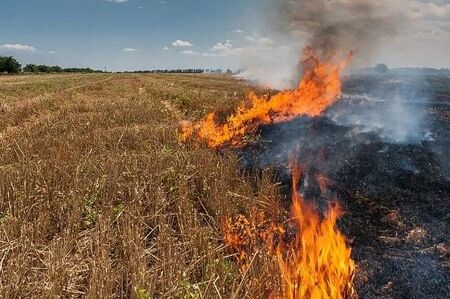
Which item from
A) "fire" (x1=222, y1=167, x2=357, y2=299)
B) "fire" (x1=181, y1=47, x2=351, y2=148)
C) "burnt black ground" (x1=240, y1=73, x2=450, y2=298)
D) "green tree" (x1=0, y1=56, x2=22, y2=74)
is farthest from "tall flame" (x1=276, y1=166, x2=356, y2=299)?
"green tree" (x1=0, y1=56, x2=22, y2=74)

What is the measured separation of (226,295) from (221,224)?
5.06 feet

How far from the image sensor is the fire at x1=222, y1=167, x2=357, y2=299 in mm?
4383

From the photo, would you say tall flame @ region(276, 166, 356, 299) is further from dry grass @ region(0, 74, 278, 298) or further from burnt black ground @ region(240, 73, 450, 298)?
dry grass @ region(0, 74, 278, 298)

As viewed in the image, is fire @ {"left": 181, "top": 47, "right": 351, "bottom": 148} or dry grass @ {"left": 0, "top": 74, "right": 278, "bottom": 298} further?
fire @ {"left": 181, "top": 47, "right": 351, "bottom": 148}

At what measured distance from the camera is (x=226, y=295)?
407 centimetres

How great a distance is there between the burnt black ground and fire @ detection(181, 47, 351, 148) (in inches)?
26.7

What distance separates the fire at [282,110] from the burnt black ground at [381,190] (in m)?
0.68

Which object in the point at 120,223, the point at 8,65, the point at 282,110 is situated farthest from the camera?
the point at 8,65

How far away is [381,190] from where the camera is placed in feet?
24.0

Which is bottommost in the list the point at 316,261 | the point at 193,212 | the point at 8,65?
the point at 316,261

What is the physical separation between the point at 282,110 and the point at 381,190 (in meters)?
5.58

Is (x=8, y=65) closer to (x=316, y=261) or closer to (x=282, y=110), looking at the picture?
(x=282, y=110)

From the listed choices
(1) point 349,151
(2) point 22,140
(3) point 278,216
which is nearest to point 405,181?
(1) point 349,151

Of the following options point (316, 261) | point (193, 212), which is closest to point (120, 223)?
point (193, 212)
